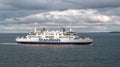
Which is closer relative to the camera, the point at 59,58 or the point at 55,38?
the point at 59,58

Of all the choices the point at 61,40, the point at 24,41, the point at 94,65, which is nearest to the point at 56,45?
the point at 61,40

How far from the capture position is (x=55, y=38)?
179750 mm

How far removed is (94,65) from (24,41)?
99.5 metres

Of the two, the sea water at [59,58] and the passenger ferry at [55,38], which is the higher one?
the passenger ferry at [55,38]

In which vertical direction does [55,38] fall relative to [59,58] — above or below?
above

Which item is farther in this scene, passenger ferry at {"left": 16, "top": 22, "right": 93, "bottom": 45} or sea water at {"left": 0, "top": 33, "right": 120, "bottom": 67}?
passenger ferry at {"left": 16, "top": 22, "right": 93, "bottom": 45}

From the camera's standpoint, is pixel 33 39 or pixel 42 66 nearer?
pixel 42 66

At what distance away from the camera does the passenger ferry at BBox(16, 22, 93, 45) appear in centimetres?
17688

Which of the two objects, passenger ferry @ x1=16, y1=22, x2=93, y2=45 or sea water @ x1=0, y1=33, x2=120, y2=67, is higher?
passenger ferry @ x1=16, y1=22, x2=93, y2=45

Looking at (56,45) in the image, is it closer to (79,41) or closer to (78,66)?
(79,41)

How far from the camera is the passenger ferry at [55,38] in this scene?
17688 cm

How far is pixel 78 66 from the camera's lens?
8606 centimetres

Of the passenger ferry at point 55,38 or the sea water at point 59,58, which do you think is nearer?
the sea water at point 59,58

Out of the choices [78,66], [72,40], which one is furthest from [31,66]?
[72,40]
